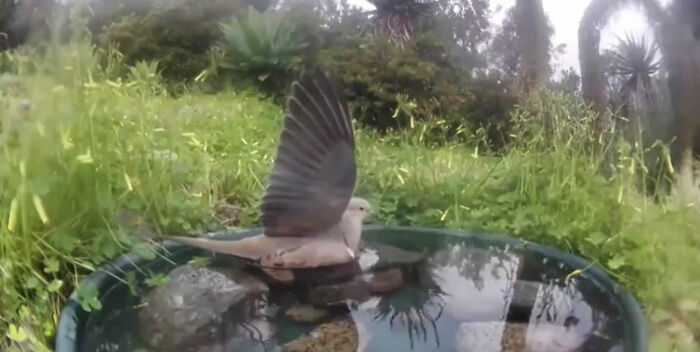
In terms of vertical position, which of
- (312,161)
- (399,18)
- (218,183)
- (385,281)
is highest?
(399,18)

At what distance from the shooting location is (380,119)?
1.65m

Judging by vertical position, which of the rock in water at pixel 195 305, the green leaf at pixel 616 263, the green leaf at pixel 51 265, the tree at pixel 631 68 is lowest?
the rock in water at pixel 195 305

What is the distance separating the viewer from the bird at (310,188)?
4.26 ft

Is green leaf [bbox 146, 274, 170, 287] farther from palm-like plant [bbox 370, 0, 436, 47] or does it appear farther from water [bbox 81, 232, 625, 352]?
palm-like plant [bbox 370, 0, 436, 47]

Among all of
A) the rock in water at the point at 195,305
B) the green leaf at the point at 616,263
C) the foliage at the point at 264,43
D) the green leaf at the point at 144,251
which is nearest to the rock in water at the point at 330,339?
the rock in water at the point at 195,305

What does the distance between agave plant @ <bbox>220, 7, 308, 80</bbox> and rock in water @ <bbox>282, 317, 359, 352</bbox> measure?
24.8 inches

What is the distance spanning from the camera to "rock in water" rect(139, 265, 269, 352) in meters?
1.14

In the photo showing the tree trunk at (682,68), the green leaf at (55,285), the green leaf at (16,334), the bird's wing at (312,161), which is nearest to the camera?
the green leaf at (16,334)

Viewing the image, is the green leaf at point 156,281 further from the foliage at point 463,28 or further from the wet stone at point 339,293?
the foliage at point 463,28

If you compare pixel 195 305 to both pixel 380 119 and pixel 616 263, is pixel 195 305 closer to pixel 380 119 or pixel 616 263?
pixel 380 119

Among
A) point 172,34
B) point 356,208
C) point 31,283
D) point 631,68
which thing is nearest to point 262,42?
point 172,34

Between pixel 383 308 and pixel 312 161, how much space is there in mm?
300

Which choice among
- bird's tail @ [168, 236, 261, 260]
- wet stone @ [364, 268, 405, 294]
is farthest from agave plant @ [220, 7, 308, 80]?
wet stone @ [364, 268, 405, 294]

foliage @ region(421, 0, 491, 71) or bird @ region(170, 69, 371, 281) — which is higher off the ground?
foliage @ region(421, 0, 491, 71)
